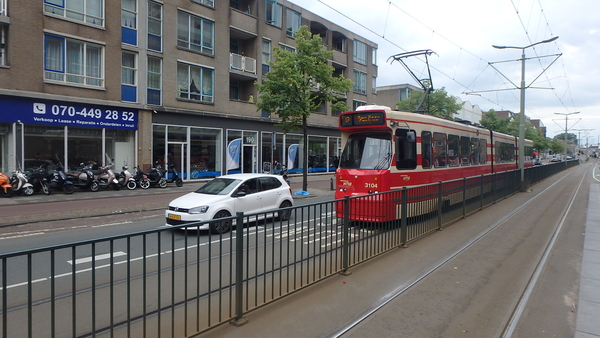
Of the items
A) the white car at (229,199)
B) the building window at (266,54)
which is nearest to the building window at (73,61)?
the building window at (266,54)

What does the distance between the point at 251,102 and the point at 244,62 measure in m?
2.90

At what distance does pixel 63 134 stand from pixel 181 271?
59.3ft

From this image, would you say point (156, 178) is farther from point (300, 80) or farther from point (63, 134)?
point (300, 80)

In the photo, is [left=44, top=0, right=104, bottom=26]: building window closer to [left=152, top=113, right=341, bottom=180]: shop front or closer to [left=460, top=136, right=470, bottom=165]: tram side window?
[left=152, top=113, right=341, bottom=180]: shop front

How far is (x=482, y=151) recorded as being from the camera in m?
16.3

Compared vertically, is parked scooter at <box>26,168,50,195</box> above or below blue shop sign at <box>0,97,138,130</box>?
below

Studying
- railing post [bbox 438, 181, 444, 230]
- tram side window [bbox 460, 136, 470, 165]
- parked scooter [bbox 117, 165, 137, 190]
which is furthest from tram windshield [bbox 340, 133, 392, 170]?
parked scooter [bbox 117, 165, 137, 190]

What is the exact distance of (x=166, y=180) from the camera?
2127 cm

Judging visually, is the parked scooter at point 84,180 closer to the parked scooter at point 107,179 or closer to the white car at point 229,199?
the parked scooter at point 107,179

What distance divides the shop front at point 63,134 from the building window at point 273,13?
528 inches

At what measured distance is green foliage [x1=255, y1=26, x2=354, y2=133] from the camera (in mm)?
18312

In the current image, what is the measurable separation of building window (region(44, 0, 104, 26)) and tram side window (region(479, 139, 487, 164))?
18894 millimetres

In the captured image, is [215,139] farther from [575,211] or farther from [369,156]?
[575,211]

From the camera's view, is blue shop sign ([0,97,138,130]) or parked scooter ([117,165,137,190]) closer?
blue shop sign ([0,97,138,130])
